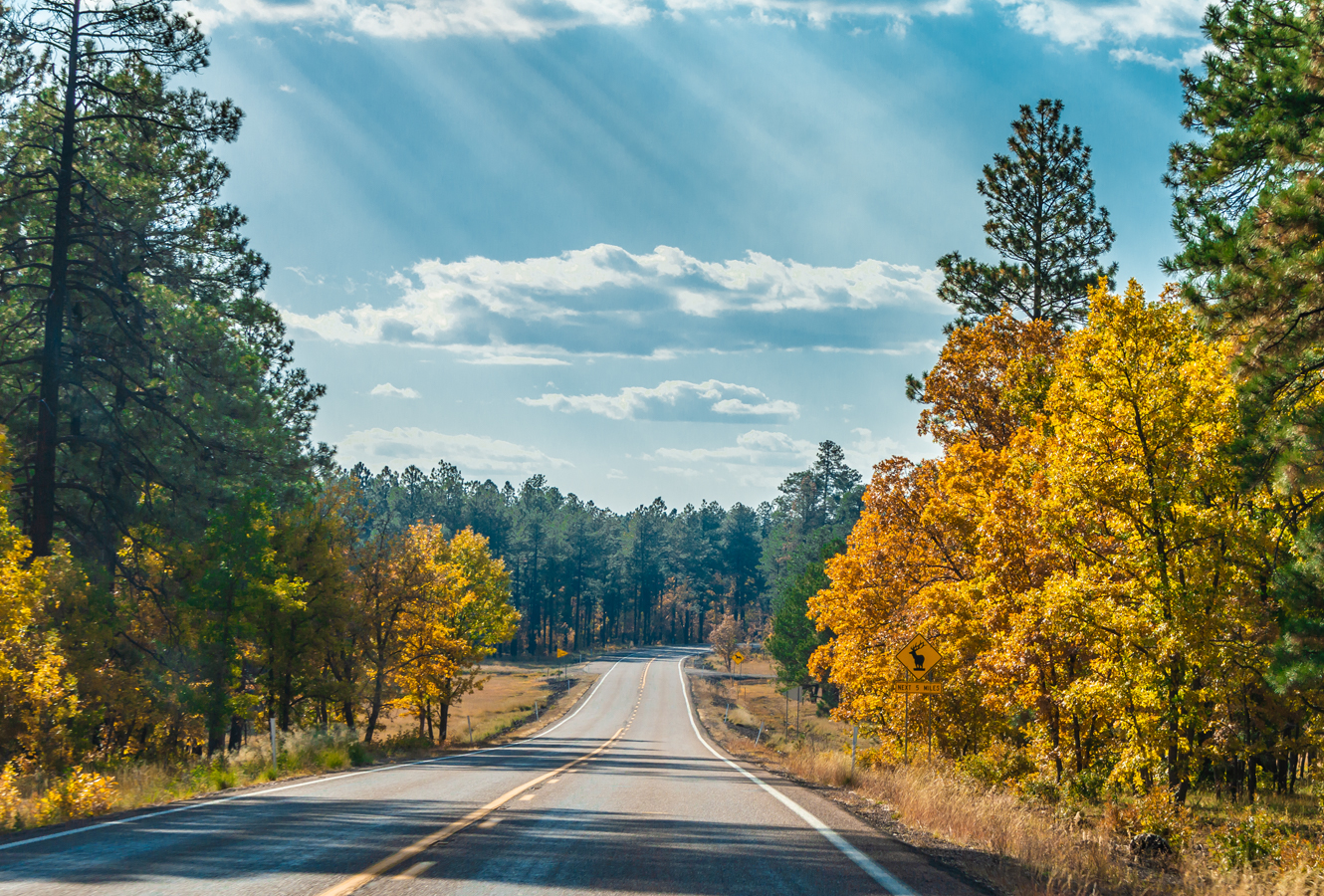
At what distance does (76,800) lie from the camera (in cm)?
1085

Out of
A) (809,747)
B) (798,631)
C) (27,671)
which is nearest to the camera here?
(27,671)

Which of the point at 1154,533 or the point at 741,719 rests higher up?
the point at 1154,533

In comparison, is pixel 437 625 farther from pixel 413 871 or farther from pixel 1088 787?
pixel 413 871

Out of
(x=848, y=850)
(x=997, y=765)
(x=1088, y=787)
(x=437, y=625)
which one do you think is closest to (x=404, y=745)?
(x=437, y=625)

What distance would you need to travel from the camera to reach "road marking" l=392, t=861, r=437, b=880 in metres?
6.30

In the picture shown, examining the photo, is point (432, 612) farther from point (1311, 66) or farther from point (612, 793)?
point (1311, 66)

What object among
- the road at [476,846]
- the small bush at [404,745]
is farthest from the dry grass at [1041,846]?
the small bush at [404,745]

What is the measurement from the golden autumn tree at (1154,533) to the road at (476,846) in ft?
22.5

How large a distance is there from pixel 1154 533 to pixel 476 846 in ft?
45.3

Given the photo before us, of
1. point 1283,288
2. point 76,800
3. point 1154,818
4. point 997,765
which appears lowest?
point 997,765

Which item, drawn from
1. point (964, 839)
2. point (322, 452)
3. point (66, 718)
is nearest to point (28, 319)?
point (66, 718)

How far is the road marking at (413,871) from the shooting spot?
20.7 ft

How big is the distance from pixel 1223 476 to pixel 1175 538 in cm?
140

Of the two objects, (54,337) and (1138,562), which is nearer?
(1138,562)
